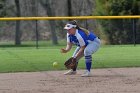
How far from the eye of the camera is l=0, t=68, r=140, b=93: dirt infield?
10.6 m

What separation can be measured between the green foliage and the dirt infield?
1624 centimetres

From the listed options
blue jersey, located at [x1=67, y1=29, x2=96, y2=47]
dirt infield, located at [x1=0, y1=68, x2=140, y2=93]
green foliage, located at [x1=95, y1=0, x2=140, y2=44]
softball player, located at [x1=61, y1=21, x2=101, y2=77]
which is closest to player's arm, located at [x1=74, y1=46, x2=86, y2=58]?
softball player, located at [x1=61, y1=21, x2=101, y2=77]

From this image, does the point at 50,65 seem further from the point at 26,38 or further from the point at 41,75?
the point at 26,38

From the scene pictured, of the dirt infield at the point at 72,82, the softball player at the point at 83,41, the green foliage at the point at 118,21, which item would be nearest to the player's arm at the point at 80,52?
the softball player at the point at 83,41

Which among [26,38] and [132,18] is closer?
[132,18]

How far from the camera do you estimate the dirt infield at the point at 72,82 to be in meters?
10.6

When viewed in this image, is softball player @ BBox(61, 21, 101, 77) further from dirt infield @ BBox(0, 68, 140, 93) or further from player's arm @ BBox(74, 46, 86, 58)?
dirt infield @ BBox(0, 68, 140, 93)

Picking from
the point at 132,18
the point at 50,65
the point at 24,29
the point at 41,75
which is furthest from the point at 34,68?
the point at 24,29

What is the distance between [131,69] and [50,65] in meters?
2.69

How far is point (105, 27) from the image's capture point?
3173cm

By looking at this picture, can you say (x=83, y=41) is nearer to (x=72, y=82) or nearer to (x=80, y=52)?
(x=80, y=52)

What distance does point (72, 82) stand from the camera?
12.0 metres

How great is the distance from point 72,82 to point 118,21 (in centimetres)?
1927

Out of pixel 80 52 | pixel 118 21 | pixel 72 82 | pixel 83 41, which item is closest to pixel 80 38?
pixel 83 41
